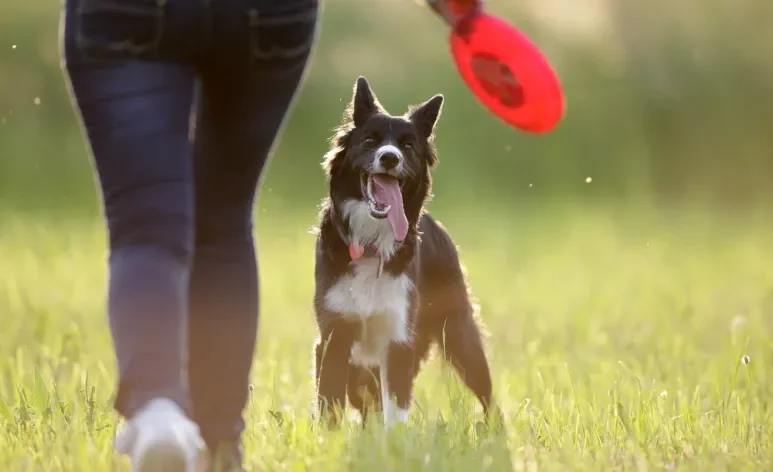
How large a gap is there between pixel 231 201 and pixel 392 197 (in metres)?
1.85

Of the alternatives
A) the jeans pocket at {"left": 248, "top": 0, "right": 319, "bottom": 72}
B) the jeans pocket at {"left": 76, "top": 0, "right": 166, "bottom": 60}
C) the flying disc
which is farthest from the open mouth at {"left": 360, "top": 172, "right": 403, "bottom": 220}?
the jeans pocket at {"left": 76, "top": 0, "right": 166, "bottom": 60}

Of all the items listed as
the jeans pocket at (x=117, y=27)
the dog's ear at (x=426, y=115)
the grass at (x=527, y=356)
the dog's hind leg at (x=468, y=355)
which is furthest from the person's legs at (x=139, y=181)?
the dog's hind leg at (x=468, y=355)

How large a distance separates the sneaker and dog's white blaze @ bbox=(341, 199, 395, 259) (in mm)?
1814

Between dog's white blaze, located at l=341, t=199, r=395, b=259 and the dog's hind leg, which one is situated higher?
dog's white blaze, located at l=341, t=199, r=395, b=259

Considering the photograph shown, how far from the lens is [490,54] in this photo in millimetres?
3684

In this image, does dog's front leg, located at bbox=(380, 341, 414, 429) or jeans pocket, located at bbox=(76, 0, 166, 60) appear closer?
jeans pocket, located at bbox=(76, 0, 166, 60)

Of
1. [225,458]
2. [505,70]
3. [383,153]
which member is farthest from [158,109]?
[383,153]

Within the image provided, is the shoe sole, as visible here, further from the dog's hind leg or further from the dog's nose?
the dog's hind leg

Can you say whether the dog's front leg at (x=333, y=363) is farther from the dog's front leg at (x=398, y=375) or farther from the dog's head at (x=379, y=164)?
the dog's head at (x=379, y=164)

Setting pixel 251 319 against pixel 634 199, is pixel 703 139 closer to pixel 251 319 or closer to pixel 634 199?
pixel 634 199

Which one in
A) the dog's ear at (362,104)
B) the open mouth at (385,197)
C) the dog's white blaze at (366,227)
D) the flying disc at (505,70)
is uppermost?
the flying disc at (505,70)

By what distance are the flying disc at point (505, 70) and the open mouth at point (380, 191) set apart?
33.8 inches

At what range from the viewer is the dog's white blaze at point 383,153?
4773 millimetres

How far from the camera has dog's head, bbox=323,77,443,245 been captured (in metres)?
4.85
